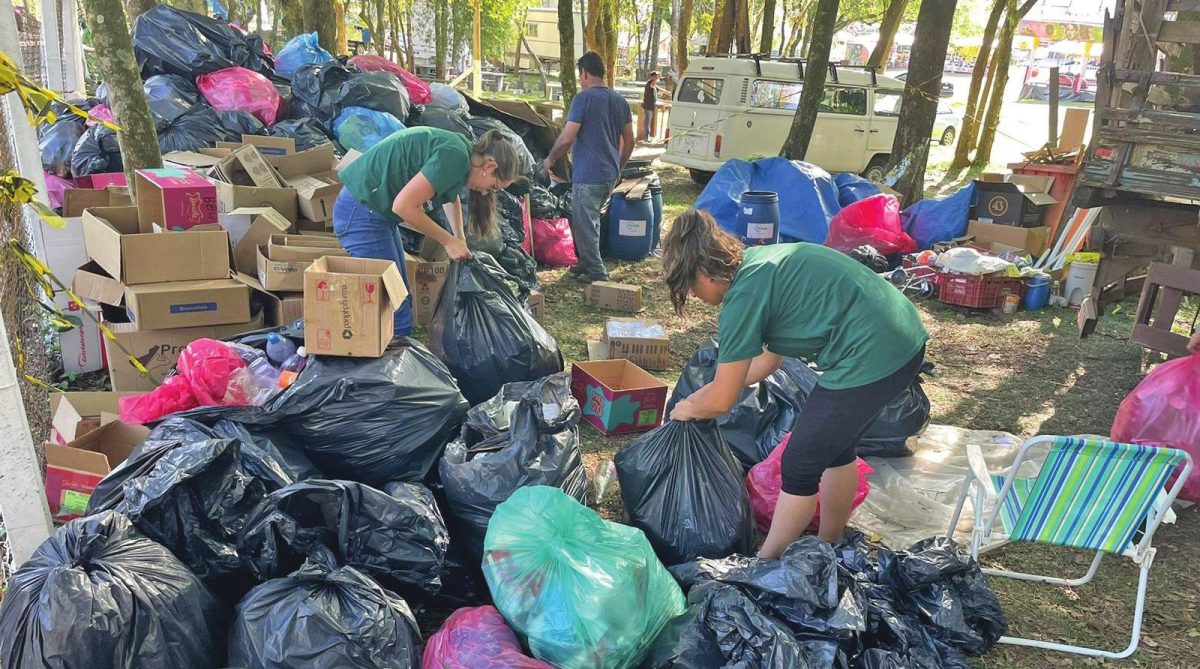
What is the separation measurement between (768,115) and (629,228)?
504cm

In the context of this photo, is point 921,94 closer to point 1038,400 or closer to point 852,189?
point 852,189

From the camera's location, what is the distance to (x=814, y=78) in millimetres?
9039

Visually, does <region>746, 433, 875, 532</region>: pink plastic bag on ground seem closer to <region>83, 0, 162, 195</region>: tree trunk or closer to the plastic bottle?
the plastic bottle

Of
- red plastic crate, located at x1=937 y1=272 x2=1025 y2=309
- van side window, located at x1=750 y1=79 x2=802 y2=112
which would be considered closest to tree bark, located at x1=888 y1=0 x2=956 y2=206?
van side window, located at x1=750 y1=79 x2=802 y2=112

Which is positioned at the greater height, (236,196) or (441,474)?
(236,196)

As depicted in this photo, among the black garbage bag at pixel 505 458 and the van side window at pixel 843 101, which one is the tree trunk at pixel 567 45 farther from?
the black garbage bag at pixel 505 458

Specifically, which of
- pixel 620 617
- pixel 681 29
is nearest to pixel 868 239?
pixel 620 617

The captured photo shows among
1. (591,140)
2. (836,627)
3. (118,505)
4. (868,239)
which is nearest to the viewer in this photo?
(836,627)

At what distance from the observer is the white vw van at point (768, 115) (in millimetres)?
11258

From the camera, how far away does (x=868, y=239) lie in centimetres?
745

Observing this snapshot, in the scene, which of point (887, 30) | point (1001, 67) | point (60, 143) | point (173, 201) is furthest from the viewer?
point (887, 30)

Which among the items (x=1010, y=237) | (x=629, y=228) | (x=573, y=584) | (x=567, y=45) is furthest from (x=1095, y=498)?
(x=567, y=45)

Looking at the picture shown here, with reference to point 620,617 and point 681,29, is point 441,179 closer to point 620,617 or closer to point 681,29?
point 620,617

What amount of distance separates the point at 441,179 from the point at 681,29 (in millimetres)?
15803
